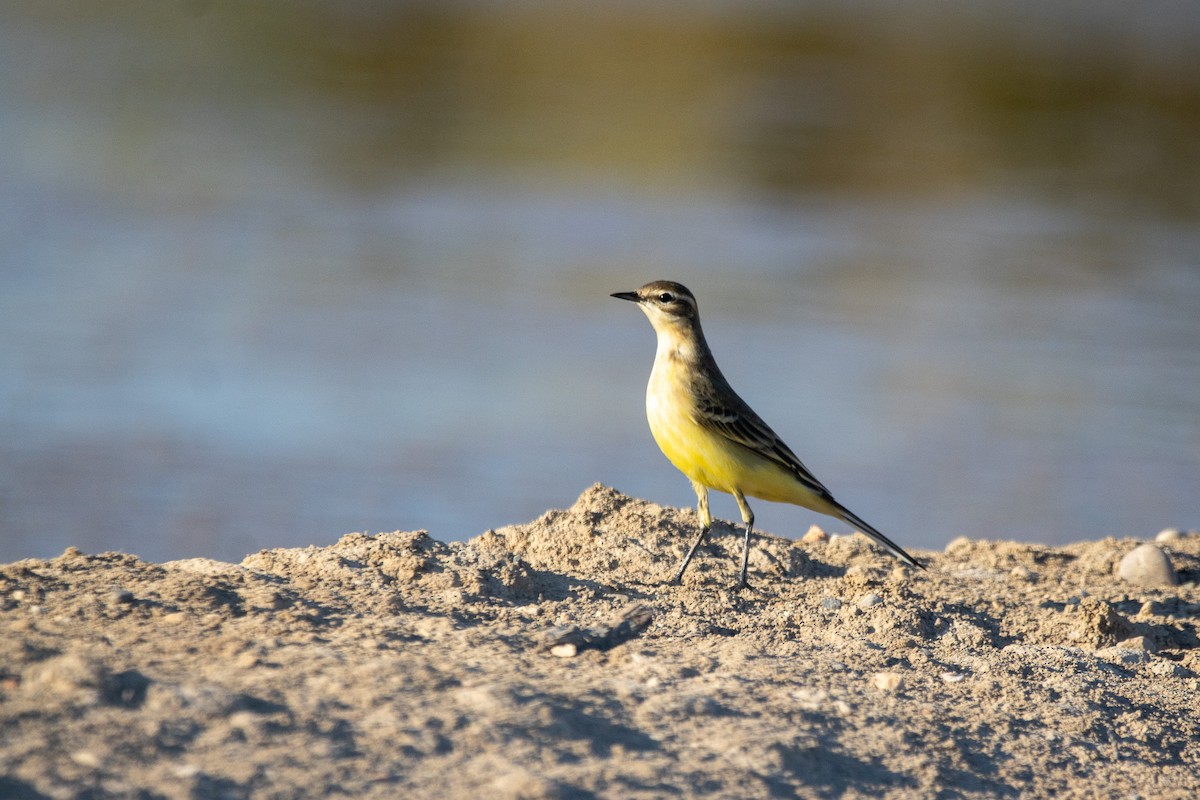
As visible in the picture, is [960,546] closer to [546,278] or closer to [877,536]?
[877,536]

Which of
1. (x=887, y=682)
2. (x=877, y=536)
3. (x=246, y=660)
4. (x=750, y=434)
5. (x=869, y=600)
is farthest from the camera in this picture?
(x=750, y=434)

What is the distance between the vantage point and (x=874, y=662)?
575 centimetres

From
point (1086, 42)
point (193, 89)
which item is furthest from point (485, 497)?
point (1086, 42)

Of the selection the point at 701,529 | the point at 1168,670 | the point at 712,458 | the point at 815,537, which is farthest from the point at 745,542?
the point at 1168,670

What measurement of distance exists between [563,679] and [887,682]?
134cm

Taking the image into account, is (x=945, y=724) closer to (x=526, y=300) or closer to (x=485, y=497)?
(x=485, y=497)

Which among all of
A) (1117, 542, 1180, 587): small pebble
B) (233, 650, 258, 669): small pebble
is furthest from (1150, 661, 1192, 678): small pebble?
(233, 650, 258, 669): small pebble

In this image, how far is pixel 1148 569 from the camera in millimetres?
8047

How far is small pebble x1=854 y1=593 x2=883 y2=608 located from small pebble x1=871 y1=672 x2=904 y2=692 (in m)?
0.95

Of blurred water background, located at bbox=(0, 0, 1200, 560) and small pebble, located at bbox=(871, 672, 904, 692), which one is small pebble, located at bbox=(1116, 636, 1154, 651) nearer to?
small pebble, located at bbox=(871, 672, 904, 692)

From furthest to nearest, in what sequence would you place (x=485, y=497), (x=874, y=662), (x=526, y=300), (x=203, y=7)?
(x=203, y=7), (x=526, y=300), (x=485, y=497), (x=874, y=662)

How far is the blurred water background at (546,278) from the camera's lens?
1155cm

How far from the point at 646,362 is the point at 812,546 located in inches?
261

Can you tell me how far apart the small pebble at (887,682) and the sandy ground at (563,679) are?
2cm
